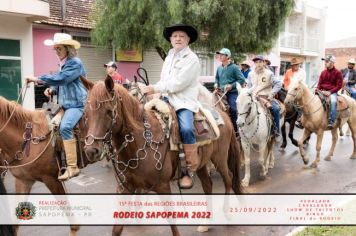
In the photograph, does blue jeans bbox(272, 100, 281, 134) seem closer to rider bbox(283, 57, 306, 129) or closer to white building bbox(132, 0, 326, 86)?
rider bbox(283, 57, 306, 129)

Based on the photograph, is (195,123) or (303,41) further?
(303,41)

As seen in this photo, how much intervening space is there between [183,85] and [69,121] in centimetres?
149

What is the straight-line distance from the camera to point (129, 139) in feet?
12.7

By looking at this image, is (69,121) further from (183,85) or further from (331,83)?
(331,83)

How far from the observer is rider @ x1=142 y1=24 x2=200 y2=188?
4188 mm

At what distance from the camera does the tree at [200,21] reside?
11.7m

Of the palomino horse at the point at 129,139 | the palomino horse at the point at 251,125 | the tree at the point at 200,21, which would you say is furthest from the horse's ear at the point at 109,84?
the tree at the point at 200,21

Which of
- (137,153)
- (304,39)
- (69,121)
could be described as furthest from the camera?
(304,39)

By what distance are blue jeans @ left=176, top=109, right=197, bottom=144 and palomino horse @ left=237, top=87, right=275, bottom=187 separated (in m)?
2.64

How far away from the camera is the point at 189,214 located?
16.9 feet

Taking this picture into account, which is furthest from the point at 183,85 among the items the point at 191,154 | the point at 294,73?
the point at 294,73

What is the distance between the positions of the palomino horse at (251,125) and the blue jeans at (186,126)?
2.64 metres

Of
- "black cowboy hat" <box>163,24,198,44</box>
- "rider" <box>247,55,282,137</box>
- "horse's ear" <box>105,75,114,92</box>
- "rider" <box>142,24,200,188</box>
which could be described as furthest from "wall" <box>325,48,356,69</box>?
"horse's ear" <box>105,75,114,92</box>

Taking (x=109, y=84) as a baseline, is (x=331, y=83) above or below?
below
